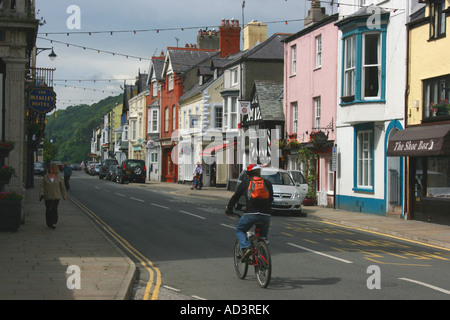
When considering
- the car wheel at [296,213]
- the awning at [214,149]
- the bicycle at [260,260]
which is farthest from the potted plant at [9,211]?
the awning at [214,149]

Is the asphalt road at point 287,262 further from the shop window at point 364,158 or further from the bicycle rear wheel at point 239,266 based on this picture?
the shop window at point 364,158

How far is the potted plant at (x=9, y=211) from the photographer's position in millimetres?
15000

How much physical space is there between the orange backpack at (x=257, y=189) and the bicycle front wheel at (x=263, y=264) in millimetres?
733

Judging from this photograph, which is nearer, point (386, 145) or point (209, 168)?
point (386, 145)

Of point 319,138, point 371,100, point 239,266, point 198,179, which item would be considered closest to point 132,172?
point 198,179

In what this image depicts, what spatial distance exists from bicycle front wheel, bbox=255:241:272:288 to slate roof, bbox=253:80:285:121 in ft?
78.9

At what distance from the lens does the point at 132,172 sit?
164ft

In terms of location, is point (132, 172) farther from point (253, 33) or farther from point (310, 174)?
point (310, 174)

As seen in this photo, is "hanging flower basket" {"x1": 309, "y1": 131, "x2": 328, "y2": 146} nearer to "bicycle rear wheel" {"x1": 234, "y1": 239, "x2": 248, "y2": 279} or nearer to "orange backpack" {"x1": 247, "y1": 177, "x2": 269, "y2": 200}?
"bicycle rear wheel" {"x1": 234, "y1": 239, "x2": 248, "y2": 279}
